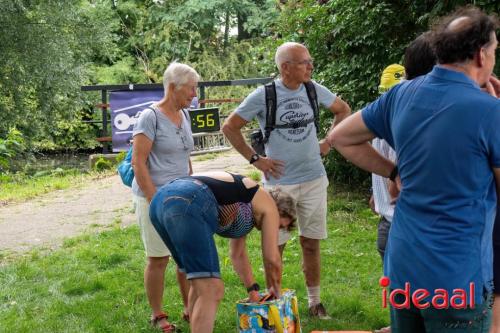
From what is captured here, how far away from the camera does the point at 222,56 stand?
2388cm

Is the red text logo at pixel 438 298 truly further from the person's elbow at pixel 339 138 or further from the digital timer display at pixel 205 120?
the digital timer display at pixel 205 120

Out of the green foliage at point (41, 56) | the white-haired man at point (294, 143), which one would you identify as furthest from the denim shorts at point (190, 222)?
the green foliage at point (41, 56)

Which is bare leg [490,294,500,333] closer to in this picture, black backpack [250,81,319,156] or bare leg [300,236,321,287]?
bare leg [300,236,321,287]

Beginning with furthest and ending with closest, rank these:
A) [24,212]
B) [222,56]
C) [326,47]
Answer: [222,56] → [24,212] → [326,47]

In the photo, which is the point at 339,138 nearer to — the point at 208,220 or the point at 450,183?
the point at 450,183

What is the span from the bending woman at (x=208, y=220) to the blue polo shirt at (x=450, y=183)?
1.26m

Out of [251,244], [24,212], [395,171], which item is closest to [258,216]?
[395,171]

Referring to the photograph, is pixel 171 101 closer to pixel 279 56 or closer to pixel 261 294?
pixel 279 56

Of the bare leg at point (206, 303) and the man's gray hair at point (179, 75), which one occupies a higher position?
the man's gray hair at point (179, 75)

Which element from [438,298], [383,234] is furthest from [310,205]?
[438,298]

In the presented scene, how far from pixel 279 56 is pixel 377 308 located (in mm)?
1929

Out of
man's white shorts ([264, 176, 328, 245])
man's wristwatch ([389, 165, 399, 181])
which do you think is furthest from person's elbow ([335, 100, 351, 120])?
man's wristwatch ([389, 165, 399, 181])

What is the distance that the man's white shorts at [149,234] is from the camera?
438 cm

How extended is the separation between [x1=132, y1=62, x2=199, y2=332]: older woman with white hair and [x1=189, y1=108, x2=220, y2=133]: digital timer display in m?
9.36
